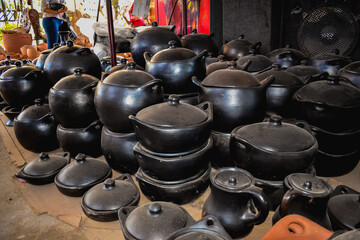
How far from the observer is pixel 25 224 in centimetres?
163

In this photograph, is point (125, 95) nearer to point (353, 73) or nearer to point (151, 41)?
point (151, 41)

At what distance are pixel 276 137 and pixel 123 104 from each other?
0.97 m

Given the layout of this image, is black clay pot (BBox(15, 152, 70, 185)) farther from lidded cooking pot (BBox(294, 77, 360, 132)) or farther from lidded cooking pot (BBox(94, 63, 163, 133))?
lidded cooking pot (BBox(294, 77, 360, 132))

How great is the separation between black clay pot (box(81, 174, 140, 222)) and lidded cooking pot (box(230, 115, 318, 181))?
0.68m

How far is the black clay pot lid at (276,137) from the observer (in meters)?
1.32

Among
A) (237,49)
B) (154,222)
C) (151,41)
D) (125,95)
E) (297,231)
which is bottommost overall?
(154,222)

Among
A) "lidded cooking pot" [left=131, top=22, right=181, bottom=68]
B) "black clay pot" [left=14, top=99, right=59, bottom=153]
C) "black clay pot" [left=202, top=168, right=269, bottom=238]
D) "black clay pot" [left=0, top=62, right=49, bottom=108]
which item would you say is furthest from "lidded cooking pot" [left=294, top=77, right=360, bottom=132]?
"black clay pot" [left=0, top=62, right=49, bottom=108]

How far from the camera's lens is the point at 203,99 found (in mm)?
1780

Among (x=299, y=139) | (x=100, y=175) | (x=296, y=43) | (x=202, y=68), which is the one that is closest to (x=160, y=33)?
(x=202, y=68)

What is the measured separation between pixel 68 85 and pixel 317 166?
2.02m

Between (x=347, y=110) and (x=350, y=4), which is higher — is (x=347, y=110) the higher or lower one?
the lower one

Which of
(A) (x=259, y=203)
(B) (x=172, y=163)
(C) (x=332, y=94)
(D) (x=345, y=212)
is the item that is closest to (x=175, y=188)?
(B) (x=172, y=163)

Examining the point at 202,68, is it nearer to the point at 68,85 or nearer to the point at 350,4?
the point at 68,85

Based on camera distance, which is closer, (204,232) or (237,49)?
(204,232)
